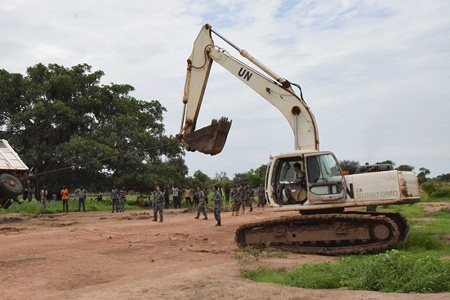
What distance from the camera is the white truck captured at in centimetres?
2397

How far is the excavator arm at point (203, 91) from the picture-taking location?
15.1m

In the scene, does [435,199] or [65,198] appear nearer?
[65,198]

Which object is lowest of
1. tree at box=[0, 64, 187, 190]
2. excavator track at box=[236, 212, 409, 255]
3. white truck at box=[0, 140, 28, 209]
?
excavator track at box=[236, 212, 409, 255]

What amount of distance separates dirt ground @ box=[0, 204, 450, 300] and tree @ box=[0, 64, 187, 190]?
21.7 m

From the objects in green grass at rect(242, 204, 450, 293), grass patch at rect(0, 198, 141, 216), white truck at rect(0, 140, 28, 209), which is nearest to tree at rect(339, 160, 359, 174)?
green grass at rect(242, 204, 450, 293)

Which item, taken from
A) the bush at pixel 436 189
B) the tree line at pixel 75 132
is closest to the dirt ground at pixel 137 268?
the tree line at pixel 75 132

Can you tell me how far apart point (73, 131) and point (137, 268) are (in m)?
Answer: 33.3

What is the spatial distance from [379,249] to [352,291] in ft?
16.4

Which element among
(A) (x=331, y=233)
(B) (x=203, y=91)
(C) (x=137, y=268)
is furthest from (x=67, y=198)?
(A) (x=331, y=233)

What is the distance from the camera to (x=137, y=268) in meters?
11.3

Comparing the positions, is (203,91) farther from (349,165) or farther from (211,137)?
(349,165)

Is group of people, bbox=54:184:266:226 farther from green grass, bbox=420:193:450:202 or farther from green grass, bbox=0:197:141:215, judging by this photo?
green grass, bbox=420:193:450:202

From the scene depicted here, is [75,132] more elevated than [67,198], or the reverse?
[75,132]

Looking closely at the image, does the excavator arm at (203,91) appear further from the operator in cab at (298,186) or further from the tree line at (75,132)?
the tree line at (75,132)
